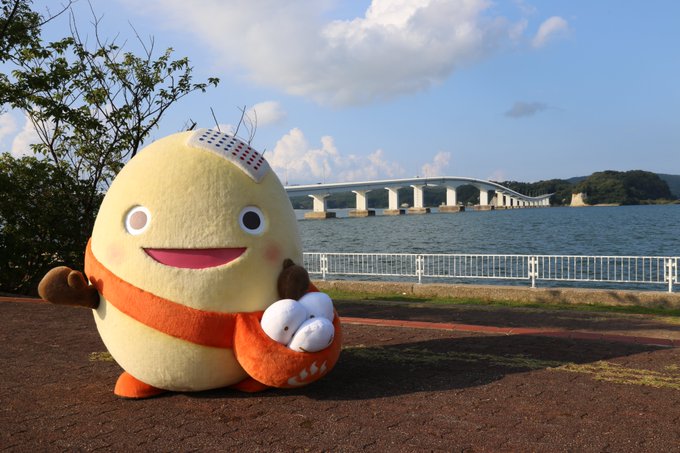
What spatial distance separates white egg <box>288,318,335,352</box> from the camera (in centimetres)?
528

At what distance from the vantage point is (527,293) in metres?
13.6

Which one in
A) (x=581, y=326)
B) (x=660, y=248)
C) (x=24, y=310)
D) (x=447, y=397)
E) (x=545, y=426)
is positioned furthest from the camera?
(x=660, y=248)

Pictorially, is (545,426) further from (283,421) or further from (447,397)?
(283,421)

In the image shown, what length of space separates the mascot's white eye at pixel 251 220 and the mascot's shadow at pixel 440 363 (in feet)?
5.65

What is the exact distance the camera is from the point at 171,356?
5.42 m

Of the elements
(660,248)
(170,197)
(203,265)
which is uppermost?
(170,197)

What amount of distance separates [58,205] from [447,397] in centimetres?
1306

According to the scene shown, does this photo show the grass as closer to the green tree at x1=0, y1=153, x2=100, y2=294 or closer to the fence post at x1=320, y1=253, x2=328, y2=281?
the fence post at x1=320, y1=253, x2=328, y2=281

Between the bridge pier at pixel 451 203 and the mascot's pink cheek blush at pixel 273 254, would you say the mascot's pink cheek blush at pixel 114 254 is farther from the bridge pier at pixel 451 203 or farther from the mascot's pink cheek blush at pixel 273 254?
the bridge pier at pixel 451 203

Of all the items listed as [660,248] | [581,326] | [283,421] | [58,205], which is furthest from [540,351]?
[660,248]

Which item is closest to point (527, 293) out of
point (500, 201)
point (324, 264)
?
point (324, 264)

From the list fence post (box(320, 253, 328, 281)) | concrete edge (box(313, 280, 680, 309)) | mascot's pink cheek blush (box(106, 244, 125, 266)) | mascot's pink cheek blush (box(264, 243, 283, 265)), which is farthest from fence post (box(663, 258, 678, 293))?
mascot's pink cheek blush (box(106, 244, 125, 266))

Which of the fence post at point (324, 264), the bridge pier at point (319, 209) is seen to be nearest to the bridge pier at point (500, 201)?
the bridge pier at point (319, 209)

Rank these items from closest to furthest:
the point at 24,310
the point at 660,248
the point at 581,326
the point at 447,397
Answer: the point at 447,397 < the point at 581,326 < the point at 24,310 < the point at 660,248
